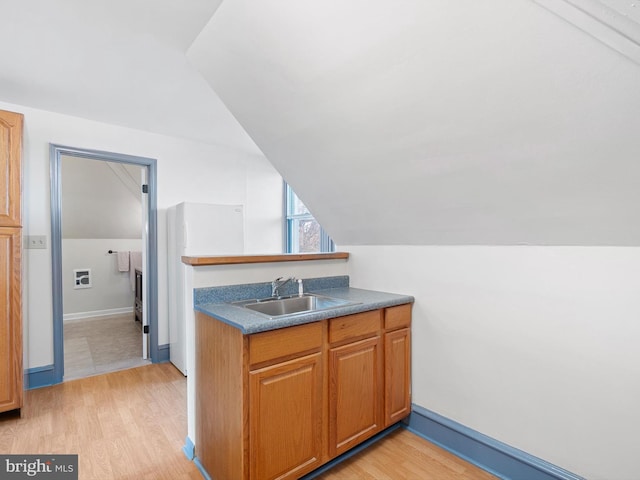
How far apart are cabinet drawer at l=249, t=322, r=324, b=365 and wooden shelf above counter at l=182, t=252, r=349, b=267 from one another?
544mm

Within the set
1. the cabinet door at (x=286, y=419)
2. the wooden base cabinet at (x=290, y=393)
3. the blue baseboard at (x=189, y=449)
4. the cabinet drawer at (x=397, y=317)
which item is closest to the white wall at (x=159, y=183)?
the blue baseboard at (x=189, y=449)

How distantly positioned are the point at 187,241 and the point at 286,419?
182 cm

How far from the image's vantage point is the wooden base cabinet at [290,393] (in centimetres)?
140

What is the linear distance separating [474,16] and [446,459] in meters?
2.11

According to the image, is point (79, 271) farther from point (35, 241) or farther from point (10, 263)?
point (10, 263)

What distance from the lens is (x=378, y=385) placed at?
1.91m

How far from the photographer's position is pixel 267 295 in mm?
2008

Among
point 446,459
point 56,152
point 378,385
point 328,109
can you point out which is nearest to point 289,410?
point 378,385

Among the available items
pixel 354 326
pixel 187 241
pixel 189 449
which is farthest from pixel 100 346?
pixel 354 326

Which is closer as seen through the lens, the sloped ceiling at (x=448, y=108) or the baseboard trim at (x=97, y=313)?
the sloped ceiling at (x=448, y=108)

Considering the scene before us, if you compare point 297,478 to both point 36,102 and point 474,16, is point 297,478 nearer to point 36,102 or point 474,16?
point 474,16

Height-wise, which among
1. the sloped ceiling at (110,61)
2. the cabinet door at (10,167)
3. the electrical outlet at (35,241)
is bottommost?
the electrical outlet at (35,241)

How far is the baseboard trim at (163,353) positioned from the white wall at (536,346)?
2505mm

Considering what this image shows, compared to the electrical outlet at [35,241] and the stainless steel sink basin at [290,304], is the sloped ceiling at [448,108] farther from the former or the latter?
the electrical outlet at [35,241]
